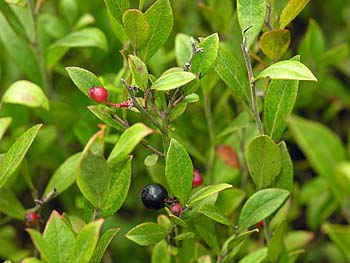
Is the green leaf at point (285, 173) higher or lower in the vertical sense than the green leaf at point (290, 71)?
lower

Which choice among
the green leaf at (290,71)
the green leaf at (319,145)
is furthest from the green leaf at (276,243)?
the green leaf at (290,71)

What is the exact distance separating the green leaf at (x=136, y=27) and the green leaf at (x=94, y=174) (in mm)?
175

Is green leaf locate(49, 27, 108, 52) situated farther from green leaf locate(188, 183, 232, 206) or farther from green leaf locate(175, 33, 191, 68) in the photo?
green leaf locate(188, 183, 232, 206)

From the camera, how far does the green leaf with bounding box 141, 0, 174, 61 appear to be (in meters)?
1.08

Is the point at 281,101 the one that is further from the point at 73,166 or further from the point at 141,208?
the point at 141,208

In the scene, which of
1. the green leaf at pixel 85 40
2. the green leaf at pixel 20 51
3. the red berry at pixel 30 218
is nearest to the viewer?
the red berry at pixel 30 218

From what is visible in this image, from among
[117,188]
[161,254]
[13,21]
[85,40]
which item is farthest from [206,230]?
[13,21]

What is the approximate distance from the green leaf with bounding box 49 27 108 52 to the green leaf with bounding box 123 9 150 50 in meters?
0.33

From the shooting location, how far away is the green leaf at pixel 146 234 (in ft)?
3.44

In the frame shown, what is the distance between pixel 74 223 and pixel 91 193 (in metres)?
0.23

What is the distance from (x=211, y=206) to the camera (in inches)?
42.3

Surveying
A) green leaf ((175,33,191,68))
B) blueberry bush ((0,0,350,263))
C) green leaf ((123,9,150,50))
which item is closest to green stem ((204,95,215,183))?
blueberry bush ((0,0,350,263))

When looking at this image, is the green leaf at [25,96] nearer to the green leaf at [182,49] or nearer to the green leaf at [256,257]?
the green leaf at [182,49]

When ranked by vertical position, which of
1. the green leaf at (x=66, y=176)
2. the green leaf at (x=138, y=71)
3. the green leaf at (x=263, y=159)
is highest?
the green leaf at (x=138, y=71)
